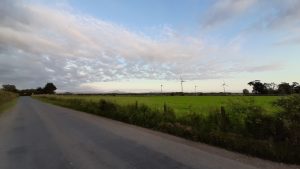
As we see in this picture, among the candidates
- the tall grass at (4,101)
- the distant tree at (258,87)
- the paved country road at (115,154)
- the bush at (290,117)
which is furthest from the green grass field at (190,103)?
the distant tree at (258,87)

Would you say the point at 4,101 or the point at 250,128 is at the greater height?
the point at 4,101

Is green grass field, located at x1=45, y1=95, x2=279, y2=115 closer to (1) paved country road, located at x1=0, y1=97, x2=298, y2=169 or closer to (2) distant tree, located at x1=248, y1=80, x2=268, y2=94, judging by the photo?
(1) paved country road, located at x1=0, y1=97, x2=298, y2=169

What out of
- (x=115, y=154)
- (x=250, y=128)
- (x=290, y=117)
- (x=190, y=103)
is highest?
(x=190, y=103)

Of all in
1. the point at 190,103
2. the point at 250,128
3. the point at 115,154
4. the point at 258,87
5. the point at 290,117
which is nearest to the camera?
the point at 115,154

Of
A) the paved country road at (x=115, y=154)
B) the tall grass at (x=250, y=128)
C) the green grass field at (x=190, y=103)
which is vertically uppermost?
the green grass field at (x=190, y=103)

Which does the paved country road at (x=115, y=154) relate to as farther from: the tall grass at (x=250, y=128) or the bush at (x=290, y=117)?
the bush at (x=290, y=117)

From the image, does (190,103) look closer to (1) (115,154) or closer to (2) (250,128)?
(2) (250,128)

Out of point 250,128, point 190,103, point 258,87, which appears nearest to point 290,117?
point 250,128

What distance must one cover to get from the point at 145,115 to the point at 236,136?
912 centimetres

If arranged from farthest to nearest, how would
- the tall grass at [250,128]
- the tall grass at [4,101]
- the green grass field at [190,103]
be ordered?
the tall grass at [4,101] → the green grass field at [190,103] → the tall grass at [250,128]

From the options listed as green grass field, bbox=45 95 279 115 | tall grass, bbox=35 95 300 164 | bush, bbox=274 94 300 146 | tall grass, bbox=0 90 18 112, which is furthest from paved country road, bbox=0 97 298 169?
tall grass, bbox=0 90 18 112

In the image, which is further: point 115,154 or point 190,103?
point 190,103

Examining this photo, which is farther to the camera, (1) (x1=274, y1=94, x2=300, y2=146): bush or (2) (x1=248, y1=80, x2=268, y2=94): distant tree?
(2) (x1=248, y1=80, x2=268, y2=94): distant tree

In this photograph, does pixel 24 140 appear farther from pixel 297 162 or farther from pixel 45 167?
pixel 297 162
